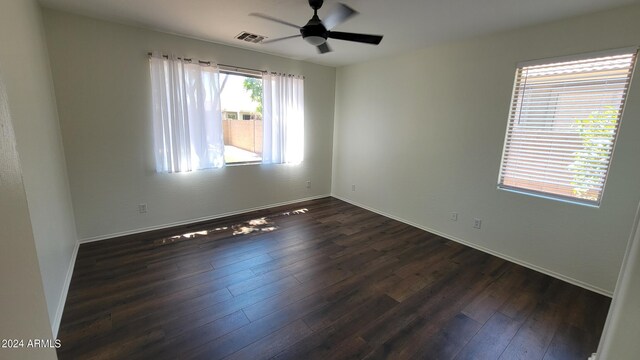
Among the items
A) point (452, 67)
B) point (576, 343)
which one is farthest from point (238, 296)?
point (452, 67)

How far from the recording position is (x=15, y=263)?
71 centimetres

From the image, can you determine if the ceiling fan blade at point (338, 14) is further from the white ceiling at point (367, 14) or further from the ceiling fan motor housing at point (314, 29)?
the white ceiling at point (367, 14)

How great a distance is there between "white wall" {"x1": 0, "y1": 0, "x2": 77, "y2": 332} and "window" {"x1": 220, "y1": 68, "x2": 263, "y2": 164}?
1859mm

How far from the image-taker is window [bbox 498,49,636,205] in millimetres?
2344

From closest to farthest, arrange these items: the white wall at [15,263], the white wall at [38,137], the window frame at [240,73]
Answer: the white wall at [15,263]
the white wall at [38,137]
the window frame at [240,73]

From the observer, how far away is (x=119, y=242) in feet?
10.2

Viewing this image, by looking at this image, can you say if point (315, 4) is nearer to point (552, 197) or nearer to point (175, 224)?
point (552, 197)

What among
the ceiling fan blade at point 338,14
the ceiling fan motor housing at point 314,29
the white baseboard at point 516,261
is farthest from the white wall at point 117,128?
the white baseboard at point 516,261

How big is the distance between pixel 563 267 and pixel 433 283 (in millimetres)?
1403

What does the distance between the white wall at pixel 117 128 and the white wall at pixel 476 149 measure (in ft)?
6.76

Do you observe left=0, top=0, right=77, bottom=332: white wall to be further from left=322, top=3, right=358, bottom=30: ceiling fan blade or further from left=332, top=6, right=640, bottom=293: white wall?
left=332, top=6, right=640, bottom=293: white wall

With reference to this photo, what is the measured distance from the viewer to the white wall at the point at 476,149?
235 centimetres

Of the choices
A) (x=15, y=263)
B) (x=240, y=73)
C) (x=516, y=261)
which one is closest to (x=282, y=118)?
(x=240, y=73)

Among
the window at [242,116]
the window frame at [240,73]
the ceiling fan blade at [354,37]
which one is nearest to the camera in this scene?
the ceiling fan blade at [354,37]
